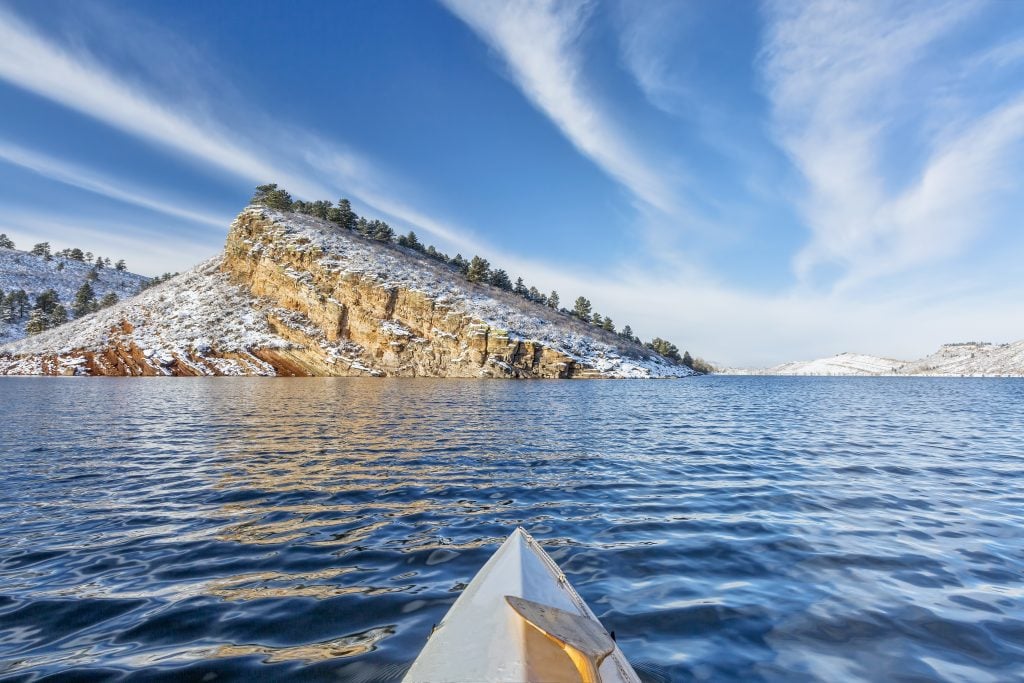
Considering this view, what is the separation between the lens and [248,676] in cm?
418

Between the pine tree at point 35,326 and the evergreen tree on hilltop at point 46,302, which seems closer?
the pine tree at point 35,326

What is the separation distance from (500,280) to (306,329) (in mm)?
59180

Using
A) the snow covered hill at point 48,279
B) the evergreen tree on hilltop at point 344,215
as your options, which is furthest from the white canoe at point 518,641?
the snow covered hill at point 48,279

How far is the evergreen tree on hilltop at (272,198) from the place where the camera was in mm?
103938

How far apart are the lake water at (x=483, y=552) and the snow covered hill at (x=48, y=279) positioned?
15376cm

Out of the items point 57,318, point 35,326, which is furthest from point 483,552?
point 57,318

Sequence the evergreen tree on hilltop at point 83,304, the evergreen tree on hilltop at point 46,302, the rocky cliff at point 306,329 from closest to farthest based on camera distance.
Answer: the rocky cliff at point 306,329, the evergreen tree on hilltop at point 46,302, the evergreen tree on hilltop at point 83,304

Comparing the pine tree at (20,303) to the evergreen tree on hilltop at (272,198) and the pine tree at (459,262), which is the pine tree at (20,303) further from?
the pine tree at (459,262)

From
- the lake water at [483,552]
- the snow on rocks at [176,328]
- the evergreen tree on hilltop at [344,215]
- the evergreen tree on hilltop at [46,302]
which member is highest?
the evergreen tree on hilltop at [344,215]

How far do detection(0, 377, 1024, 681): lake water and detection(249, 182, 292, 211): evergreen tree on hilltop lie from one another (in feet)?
329

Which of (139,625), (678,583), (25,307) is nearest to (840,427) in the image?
(678,583)

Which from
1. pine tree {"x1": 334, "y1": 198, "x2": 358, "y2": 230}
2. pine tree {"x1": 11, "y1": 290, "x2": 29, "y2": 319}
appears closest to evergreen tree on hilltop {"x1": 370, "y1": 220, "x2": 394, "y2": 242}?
pine tree {"x1": 334, "y1": 198, "x2": 358, "y2": 230}

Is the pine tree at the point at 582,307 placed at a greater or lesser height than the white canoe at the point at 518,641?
greater

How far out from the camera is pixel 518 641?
343 centimetres
